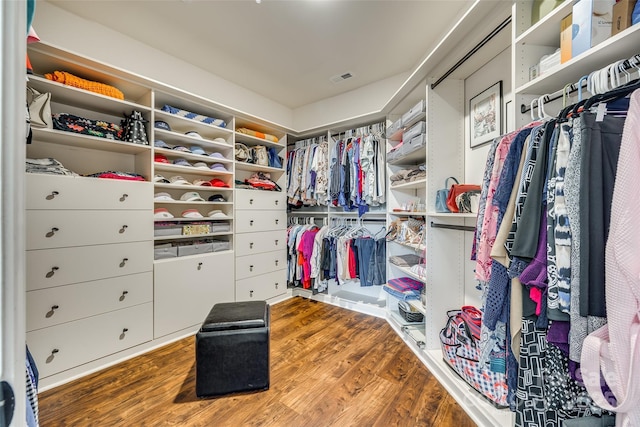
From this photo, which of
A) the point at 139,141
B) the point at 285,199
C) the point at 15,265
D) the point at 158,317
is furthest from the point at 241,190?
the point at 15,265

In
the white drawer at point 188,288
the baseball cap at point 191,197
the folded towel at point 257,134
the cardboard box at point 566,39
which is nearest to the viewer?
the cardboard box at point 566,39

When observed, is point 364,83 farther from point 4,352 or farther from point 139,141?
point 4,352

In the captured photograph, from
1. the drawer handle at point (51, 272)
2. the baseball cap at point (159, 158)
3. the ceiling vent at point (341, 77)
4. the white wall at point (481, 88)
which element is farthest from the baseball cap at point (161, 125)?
the white wall at point (481, 88)

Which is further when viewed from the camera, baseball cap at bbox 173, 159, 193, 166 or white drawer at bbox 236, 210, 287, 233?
white drawer at bbox 236, 210, 287, 233

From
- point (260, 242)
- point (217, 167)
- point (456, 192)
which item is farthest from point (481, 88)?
point (260, 242)

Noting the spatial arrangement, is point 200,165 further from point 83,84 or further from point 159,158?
point 83,84

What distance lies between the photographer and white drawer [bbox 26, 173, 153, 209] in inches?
63.7

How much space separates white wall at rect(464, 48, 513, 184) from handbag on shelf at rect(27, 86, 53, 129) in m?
2.89

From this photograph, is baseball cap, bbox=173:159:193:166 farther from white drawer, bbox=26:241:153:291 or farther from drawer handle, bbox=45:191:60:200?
drawer handle, bbox=45:191:60:200

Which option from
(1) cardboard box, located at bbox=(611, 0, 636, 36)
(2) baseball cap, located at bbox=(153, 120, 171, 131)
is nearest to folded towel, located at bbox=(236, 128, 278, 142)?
(2) baseball cap, located at bbox=(153, 120, 171, 131)

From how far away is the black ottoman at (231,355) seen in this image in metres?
1.55

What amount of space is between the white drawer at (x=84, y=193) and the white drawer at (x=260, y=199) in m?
0.85

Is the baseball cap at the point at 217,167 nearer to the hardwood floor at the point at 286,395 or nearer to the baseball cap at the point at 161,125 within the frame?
the baseball cap at the point at 161,125

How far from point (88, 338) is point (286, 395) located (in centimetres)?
144
